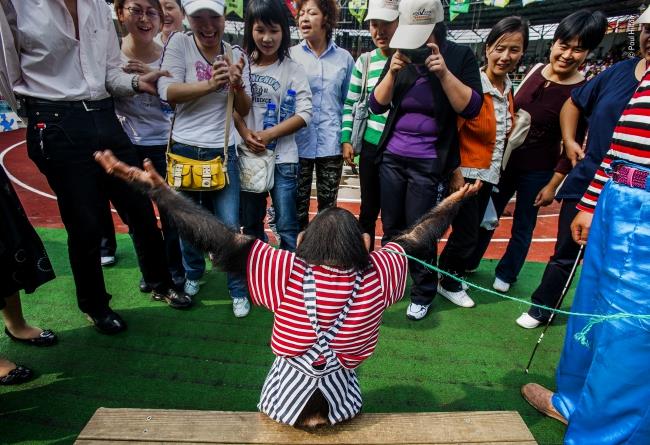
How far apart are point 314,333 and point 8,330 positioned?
2371 mm

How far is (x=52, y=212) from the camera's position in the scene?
17.7 feet

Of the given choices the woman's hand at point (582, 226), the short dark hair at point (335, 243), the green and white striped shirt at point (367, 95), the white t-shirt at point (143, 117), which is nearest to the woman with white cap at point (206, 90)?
the white t-shirt at point (143, 117)

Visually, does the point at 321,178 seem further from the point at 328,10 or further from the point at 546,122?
the point at 546,122

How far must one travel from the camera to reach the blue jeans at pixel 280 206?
118 inches

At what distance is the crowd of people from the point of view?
1.55 metres

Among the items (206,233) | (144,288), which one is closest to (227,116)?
(206,233)

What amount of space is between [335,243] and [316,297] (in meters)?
0.21

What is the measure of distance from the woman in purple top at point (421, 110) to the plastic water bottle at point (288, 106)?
2.01 ft

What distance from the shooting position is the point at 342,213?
4.95ft

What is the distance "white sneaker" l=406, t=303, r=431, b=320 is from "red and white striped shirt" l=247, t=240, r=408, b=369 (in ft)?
5.47

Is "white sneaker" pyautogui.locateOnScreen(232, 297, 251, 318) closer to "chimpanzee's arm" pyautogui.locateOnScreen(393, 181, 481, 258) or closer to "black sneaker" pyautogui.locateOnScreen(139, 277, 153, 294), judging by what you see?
"black sneaker" pyautogui.locateOnScreen(139, 277, 153, 294)

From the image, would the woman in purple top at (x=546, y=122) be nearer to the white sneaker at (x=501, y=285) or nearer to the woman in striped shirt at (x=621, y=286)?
the white sneaker at (x=501, y=285)

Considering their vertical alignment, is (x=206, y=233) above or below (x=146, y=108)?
below

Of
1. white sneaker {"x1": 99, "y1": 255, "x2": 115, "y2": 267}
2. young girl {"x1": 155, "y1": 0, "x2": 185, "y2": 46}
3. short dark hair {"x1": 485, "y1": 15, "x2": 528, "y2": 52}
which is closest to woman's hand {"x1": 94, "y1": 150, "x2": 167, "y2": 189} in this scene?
white sneaker {"x1": 99, "y1": 255, "x2": 115, "y2": 267}
